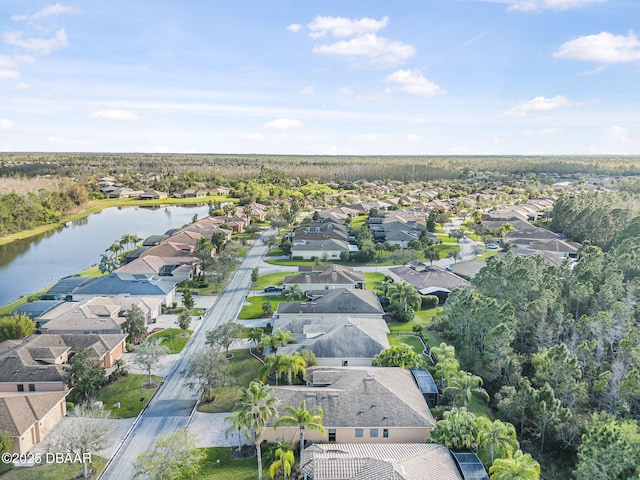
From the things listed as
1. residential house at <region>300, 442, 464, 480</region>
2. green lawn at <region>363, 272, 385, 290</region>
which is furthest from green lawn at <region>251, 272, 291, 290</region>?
residential house at <region>300, 442, 464, 480</region>

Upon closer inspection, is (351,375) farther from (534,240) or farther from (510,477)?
(534,240)

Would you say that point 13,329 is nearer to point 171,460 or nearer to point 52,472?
point 52,472

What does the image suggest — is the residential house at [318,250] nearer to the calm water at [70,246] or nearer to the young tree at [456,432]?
the calm water at [70,246]

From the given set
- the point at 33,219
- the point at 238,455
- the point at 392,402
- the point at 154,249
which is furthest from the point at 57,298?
the point at 33,219

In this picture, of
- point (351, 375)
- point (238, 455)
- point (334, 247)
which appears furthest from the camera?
point (334, 247)

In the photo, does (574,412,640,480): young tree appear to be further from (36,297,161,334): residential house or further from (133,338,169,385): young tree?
(36,297,161,334): residential house

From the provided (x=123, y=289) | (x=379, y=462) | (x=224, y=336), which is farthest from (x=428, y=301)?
(x=123, y=289)
